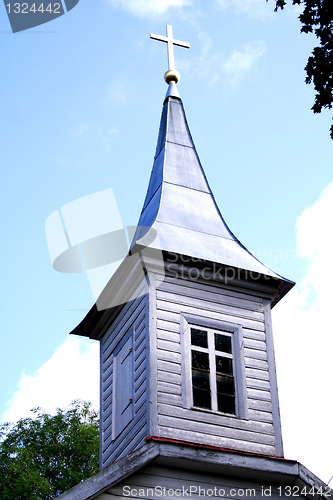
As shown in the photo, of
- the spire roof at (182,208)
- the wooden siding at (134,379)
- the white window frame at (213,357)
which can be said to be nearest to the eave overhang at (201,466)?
the wooden siding at (134,379)

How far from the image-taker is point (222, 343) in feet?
44.9

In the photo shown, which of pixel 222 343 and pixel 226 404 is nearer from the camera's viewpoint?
Result: pixel 226 404

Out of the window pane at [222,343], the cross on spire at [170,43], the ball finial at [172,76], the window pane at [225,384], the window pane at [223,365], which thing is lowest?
the window pane at [225,384]

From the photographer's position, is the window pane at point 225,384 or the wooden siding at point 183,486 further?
the window pane at point 225,384

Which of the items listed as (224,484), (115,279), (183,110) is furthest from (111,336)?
(183,110)

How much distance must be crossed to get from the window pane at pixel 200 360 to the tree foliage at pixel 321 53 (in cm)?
507

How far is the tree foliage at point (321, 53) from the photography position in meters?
9.93

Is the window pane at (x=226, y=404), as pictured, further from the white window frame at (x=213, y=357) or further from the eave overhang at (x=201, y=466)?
the eave overhang at (x=201, y=466)

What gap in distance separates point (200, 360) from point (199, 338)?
429 millimetres

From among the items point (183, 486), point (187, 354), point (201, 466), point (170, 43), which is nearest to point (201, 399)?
point (187, 354)

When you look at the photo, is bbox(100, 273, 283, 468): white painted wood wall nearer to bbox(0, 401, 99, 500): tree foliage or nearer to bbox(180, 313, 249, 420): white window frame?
bbox(180, 313, 249, 420): white window frame

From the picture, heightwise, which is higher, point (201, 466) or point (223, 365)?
point (223, 365)

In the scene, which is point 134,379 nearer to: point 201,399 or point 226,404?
point 201,399

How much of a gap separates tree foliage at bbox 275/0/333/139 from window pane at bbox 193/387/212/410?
529cm
